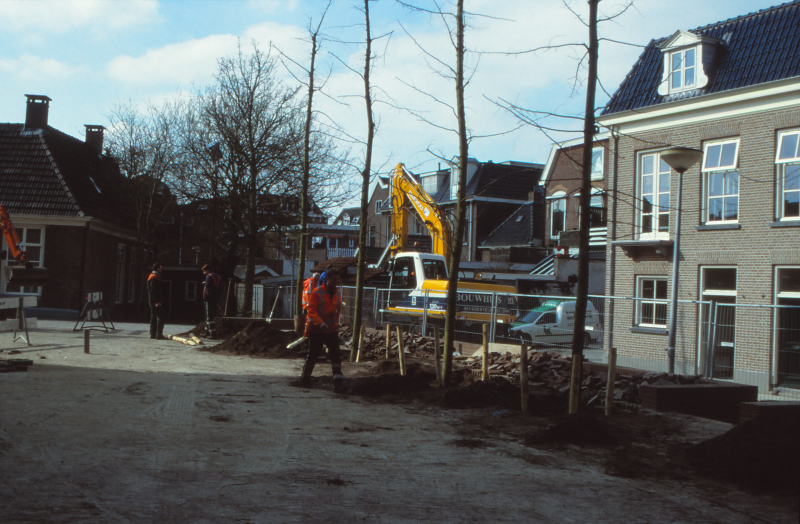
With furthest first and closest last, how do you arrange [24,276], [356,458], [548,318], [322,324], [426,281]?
[426,281], [24,276], [548,318], [322,324], [356,458]

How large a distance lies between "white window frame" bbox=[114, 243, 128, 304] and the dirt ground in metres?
26.0

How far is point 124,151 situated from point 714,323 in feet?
101

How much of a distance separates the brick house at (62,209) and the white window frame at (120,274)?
59 millimetres

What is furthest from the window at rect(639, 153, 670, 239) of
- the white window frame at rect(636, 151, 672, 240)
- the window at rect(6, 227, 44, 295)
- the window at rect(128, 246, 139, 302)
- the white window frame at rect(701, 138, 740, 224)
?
the window at rect(128, 246, 139, 302)

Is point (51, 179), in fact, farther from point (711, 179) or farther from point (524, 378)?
point (524, 378)

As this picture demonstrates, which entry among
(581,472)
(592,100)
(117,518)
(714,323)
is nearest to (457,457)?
(581,472)

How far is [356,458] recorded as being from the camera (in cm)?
622

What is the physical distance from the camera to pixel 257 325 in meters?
17.5

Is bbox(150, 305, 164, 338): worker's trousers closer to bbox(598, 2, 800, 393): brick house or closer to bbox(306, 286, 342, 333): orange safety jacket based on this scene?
bbox(306, 286, 342, 333): orange safety jacket

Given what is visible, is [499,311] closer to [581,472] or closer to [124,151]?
[581,472]

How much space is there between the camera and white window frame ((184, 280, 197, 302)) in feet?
142

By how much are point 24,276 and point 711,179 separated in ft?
54.5

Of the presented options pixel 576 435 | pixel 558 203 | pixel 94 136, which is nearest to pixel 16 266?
pixel 576 435

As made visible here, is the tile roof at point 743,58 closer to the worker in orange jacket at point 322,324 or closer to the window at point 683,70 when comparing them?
the window at point 683,70
